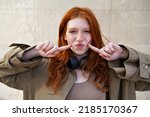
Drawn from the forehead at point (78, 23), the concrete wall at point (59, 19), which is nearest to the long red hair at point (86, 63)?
the forehead at point (78, 23)

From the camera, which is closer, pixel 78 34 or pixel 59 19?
pixel 78 34

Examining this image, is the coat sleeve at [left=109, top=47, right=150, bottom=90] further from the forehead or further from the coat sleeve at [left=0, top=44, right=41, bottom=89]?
the coat sleeve at [left=0, top=44, right=41, bottom=89]

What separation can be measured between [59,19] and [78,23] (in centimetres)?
47

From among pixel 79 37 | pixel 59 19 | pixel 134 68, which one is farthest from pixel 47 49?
pixel 59 19

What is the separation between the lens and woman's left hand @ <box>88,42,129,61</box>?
2.28ft

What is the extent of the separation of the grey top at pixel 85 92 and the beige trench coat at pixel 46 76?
0.7 inches

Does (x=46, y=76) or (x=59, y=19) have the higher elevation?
(x=59, y=19)

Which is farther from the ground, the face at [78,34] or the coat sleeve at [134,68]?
the face at [78,34]

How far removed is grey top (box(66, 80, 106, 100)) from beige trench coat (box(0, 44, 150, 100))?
0.06 ft

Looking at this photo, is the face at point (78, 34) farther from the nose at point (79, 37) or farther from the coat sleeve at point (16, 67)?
the coat sleeve at point (16, 67)

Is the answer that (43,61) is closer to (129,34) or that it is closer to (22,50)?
(22,50)

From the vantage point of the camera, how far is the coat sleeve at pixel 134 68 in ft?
2.33

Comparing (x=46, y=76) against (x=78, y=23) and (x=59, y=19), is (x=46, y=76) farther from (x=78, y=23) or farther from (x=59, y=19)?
(x=59, y=19)

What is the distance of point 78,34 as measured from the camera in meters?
0.73
